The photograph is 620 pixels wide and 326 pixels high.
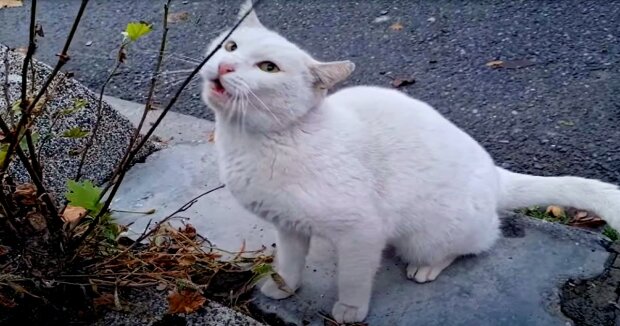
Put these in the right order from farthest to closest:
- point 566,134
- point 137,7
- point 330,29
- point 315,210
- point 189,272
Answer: point 137,7, point 330,29, point 566,134, point 189,272, point 315,210

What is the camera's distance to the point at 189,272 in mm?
2172

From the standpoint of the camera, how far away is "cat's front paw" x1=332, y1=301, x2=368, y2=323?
6.52ft

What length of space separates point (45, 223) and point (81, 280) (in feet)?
0.61

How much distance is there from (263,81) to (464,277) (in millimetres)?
901

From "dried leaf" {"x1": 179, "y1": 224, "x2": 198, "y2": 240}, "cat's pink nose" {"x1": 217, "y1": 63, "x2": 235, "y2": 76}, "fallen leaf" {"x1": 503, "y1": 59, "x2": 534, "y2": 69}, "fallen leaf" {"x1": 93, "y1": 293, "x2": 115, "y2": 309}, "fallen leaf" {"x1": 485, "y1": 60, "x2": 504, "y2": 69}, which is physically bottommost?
"fallen leaf" {"x1": 503, "y1": 59, "x2": 534, "y2": 69}

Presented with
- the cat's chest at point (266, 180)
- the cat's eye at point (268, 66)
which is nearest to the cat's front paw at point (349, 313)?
the cat's chest at point (266, 180)

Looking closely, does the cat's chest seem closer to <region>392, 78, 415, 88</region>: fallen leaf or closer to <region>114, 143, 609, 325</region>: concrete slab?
<region>114, 143, 609, 325</region>: concrete slab

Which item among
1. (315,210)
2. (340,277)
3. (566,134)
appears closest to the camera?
(315,210)

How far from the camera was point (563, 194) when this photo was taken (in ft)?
7.06

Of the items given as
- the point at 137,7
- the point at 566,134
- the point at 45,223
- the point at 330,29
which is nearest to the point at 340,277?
the point at 45,223

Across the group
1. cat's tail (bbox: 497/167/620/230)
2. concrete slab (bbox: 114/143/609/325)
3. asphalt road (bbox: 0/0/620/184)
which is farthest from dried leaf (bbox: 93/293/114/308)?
cat's tail (bbox: 497/167/620/230)

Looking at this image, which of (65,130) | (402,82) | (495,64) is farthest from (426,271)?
(495,64)

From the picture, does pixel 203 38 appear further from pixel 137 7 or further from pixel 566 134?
pixel 566 134

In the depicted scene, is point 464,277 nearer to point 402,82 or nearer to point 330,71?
point 330,71
